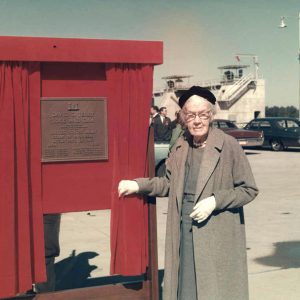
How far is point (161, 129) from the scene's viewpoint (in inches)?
504

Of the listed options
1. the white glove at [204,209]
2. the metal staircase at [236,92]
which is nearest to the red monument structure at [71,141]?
the white glove at [204,209]

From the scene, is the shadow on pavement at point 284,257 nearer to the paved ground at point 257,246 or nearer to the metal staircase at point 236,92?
the paved ground at point 257,246

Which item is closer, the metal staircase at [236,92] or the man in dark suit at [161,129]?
the man in dark suit at [161,129]

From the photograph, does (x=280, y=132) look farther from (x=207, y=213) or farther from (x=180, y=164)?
(x=207, y=213)

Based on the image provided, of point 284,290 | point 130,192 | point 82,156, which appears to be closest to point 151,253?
point 130,192

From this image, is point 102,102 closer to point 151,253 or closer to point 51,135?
point 51,135

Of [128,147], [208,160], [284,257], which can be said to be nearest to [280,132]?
[284,257]

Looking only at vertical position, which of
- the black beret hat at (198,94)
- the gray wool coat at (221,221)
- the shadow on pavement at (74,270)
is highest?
the black beret hat at (198,94)

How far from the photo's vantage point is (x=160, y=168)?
37.9 feet

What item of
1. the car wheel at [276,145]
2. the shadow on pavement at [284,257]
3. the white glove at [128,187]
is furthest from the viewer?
the car wheel at [276,145]

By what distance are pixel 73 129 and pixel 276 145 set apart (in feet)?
62.9

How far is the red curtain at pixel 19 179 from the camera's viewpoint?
318 centimetres

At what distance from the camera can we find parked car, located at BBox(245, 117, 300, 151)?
2092 cm

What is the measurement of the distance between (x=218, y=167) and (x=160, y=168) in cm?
852
